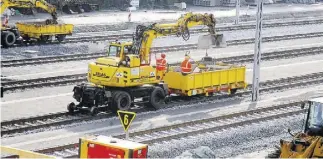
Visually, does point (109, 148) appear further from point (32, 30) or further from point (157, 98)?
point (32, 30)

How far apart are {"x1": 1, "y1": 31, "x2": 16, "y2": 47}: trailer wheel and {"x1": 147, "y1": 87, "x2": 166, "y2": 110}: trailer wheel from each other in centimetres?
1495

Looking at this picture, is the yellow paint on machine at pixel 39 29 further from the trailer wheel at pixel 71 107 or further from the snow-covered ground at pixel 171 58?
the trailer wheel at pixel 71 107

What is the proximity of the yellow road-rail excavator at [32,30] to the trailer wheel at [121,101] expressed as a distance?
50.2 feet

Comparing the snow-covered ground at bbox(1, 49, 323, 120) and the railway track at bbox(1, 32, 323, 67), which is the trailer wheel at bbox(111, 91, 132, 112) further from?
the railway track at bbox(1, 32, 323, 67)

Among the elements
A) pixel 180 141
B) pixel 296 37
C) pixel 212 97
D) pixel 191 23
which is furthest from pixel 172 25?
pixel 296 37

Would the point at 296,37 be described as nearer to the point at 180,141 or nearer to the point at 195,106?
the point at 195,106

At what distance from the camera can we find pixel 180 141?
2145cm

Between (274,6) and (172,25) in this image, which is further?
(274,6)

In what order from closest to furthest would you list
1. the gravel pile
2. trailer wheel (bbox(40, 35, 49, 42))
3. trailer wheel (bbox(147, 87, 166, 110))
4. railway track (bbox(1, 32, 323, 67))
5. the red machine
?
the red machine → the gravel pile → trailer wheel (bbox(147, 87, 166, 110)) → railway track (bbox(1, 32, 323, 67)) → trailer wheel (bbox(40, 35, 49, 42))

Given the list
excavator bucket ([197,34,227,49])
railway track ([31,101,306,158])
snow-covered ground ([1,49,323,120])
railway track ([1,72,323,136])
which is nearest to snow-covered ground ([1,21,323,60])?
snow-covered ground ([1,49,323,120])

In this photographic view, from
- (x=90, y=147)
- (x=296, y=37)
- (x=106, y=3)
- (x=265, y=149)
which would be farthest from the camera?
(x=106, y=3)

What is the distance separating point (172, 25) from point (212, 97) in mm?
3218

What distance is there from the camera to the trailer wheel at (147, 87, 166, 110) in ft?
84.8

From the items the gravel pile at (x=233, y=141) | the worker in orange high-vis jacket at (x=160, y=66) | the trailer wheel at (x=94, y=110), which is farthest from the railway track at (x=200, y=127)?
the worker in orange high-vis jacket at (x=160, y=66)
